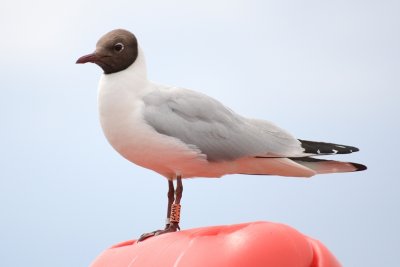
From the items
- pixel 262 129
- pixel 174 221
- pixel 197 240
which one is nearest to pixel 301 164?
pixel 262 129

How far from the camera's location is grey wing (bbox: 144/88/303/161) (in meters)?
3.38

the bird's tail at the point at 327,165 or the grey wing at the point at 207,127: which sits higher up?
the grey wing at the point at 207,127

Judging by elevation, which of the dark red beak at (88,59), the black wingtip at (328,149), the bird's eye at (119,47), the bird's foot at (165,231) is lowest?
the bird's foot at (165,231)

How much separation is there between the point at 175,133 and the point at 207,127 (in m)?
0.16

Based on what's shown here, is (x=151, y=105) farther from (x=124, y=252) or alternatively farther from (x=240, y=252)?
(x=240, y=252)

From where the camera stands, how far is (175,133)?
11.0 feet

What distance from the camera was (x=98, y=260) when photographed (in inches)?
132

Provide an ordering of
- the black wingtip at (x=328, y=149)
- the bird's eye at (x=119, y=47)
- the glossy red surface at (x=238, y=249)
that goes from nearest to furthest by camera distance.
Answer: the glossy red surface at (x=238, y=249)
the bird's eye at (x=119, y=47)
the black wingtip at (x=328, y=149)

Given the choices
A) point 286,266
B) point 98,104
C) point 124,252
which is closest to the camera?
point 286,266

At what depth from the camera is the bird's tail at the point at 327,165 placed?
3566mm

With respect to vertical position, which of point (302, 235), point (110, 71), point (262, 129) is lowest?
point (302, 235)

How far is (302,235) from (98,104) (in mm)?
1099

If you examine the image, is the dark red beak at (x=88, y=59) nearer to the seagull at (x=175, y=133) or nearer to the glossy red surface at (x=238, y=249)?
the seagull at (x=175, y=133)

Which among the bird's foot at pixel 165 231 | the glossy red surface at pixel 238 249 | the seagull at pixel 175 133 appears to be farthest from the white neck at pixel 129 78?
the glossy red surface at pixel 238 249
